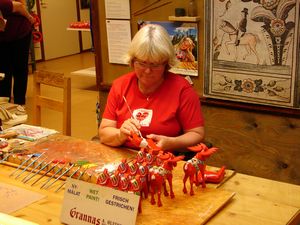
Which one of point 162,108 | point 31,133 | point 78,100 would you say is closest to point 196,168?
point 162,108

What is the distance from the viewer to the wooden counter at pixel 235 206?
4.88ft

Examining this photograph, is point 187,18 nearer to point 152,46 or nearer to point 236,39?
point 236,39

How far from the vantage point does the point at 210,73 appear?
304cm

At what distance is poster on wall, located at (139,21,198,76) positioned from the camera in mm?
3039

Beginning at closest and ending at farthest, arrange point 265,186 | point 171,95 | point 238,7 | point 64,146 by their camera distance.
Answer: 1. point 265,186
2. point 64,146
3. point 171,95
4. point 238,7

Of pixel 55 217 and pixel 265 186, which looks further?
pixel 265 186

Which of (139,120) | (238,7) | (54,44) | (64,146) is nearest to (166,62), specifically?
(139,120)

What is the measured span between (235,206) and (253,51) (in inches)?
57.3

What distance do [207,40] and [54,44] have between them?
19.8 feet

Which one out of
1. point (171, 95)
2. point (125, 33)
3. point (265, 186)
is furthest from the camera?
point (125, 33)

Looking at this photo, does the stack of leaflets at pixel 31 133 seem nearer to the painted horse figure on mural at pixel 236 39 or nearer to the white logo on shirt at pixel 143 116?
the white logo on shirt at pixel 143 116

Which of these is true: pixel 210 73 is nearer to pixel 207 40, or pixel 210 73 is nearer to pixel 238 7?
pixel 207 40

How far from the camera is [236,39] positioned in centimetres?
288

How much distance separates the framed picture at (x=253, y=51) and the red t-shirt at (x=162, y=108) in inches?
27.1
